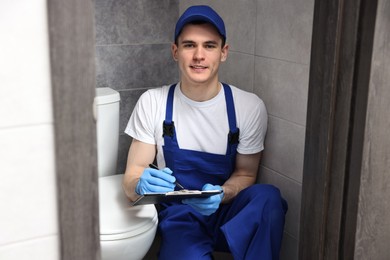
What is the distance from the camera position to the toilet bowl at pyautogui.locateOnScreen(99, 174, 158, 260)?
1.75m

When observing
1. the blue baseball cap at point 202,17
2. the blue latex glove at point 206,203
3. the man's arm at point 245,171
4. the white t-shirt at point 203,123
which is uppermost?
the blue baseball cap at point 202,17

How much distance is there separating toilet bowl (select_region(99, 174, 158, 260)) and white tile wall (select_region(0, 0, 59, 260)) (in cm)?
80

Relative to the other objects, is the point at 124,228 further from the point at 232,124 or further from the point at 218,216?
the point at 232,124

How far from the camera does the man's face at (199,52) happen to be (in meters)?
1.89

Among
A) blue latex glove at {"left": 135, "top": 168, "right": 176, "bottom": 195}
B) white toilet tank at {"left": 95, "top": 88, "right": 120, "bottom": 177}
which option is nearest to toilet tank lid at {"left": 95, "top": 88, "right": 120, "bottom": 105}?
white toilet tank at {"left": 95, "top": 88, "right": 120, "bottom": 177}

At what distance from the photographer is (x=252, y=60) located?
80.5 inches

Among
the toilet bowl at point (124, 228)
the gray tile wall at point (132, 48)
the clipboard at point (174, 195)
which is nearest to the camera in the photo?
the clipboard at point (174, 195)

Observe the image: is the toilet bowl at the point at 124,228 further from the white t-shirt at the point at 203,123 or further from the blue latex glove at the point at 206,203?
the white t-shirt at the point at 203,123

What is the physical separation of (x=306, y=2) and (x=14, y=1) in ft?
3.70

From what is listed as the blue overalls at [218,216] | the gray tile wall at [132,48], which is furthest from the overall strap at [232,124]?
the gray tile wall at [132,48]

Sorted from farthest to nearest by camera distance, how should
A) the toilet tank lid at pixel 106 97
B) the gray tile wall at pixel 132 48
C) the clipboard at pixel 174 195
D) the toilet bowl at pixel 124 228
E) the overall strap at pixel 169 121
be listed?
1. the gray tile wall at pixel 132 48
2. the toilet tank lid at pixel 106 97
3. the overall strap at pixel 169 121
4. the toilet bowl at pixel 124 228
5. the clipboard at pixel 174 195

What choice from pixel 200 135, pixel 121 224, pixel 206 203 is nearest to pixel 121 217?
pixel 121 224

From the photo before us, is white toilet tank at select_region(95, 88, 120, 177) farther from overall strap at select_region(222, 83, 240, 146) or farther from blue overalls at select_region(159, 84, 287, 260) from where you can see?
overall strap at select_region(222, 83, 240, 146)

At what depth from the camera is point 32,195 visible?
92cm
